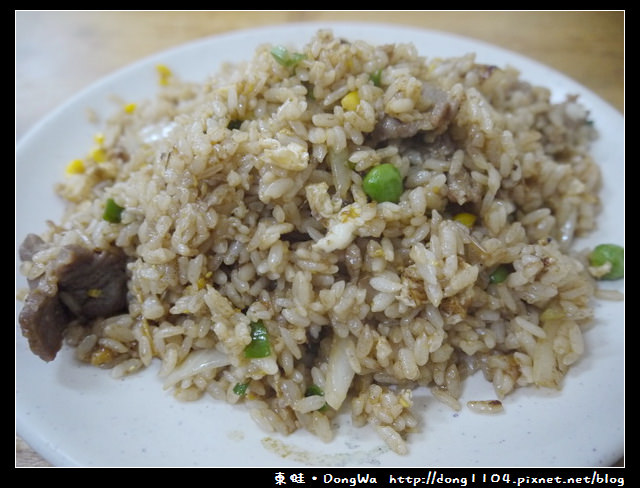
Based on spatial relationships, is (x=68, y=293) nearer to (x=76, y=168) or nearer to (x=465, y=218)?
(x=76, y=168)

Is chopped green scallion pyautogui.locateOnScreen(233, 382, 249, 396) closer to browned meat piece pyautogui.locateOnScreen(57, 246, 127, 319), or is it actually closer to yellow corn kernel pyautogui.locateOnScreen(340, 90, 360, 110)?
browned meat piece pyautogui.locateOnScreen(57, 246, 127, 319)

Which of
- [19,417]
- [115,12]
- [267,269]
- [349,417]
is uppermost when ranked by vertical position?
[115,12]

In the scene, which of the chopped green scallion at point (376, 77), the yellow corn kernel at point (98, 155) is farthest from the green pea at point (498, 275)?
the yellow corn kernel at point (98, 155)

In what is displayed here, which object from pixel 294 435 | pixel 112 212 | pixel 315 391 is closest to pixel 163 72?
pixel 112 212

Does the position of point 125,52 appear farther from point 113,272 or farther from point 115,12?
point 113,272

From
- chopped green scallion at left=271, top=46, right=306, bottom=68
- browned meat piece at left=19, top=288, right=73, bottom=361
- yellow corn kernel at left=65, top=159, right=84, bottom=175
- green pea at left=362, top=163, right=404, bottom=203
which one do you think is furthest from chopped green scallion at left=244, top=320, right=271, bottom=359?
yellow corn kernel at left=65, top=159, right=84, bottom=175

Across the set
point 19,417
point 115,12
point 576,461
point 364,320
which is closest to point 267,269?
point 364,320

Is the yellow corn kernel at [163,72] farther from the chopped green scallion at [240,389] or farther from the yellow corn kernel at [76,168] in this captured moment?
the chopped green scallion at [240,389]
